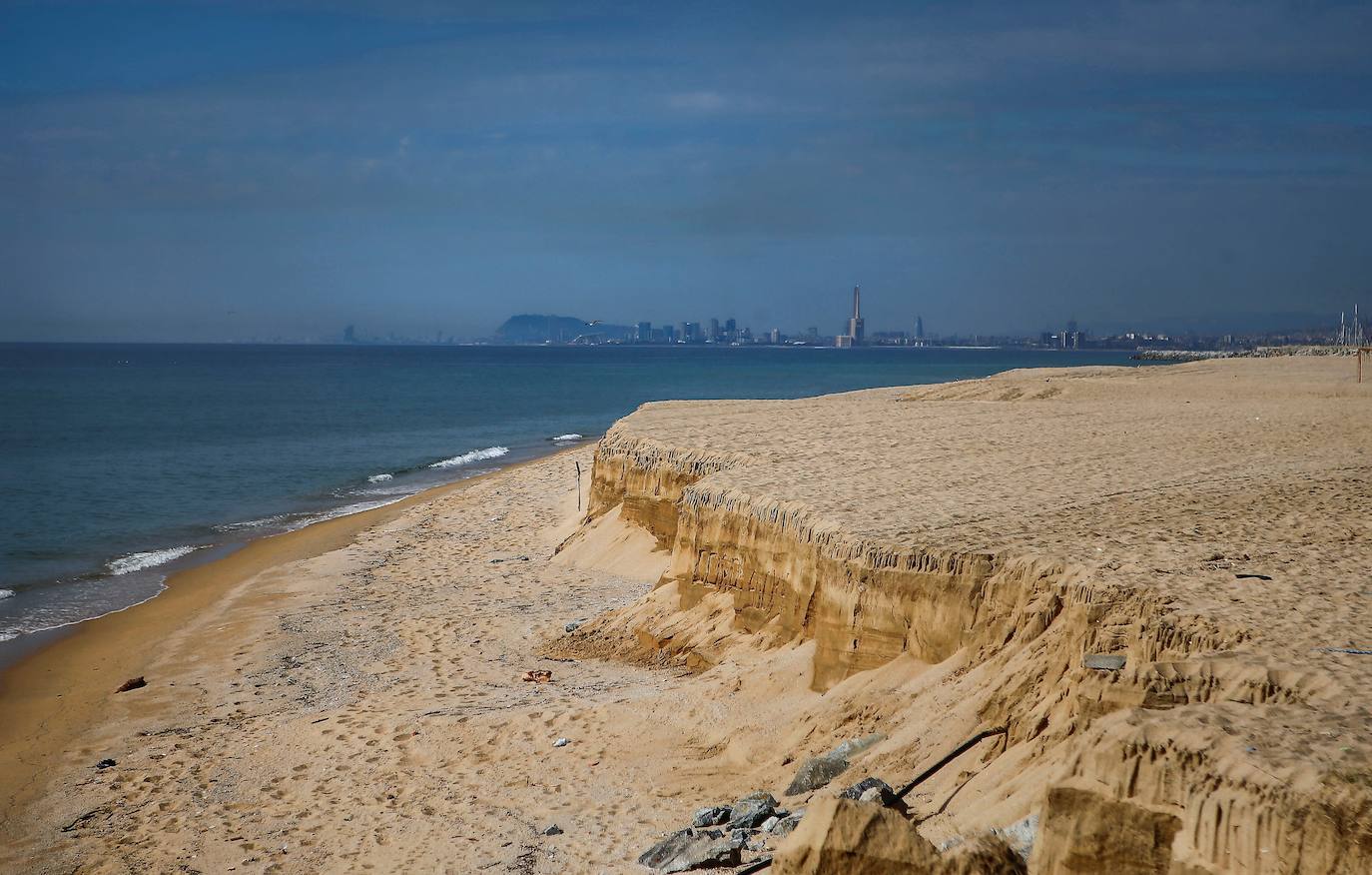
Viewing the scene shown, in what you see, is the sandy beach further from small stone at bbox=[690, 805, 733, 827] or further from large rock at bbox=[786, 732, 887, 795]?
small stone at bbox=[690, 805, 733, 827]

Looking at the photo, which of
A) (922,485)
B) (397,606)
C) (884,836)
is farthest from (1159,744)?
(397,606)

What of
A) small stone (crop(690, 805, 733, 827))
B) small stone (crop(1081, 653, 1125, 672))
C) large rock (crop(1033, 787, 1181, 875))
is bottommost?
small stone (crop(690, 805, 733, 827))

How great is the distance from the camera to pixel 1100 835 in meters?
5.08

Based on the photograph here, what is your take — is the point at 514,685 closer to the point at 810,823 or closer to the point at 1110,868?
the point at 810,823

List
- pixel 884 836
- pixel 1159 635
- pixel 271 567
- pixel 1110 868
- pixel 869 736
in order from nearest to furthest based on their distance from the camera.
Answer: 1. pixel 1110 868
2. pixel 884 836
3. pixel 1159 635
4. pixel 869 736
5. pixel 271 567

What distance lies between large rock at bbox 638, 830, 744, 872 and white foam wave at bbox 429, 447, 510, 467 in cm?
3329

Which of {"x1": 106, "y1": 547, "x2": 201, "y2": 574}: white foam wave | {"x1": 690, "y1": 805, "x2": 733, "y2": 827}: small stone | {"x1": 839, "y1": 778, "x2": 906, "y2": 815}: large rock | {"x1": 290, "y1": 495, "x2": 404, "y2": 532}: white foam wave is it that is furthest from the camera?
{"x1": 290, "y1": 495, "x2": 404, "y2": 532}: white foam wave

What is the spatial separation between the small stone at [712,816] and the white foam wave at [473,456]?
3295 centimetres

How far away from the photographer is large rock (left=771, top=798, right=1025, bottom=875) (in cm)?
538

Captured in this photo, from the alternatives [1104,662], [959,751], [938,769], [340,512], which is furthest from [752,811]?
[340,512]

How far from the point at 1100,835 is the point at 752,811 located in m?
3.52

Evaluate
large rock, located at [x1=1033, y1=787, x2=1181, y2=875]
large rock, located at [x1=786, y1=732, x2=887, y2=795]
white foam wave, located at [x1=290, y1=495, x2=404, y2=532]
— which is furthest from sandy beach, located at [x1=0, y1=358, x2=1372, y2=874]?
white foam wave, located at [x1=290, y1=495, x2=404, y2=532]

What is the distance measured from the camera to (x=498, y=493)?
29.3m

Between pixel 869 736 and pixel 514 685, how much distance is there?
5.32 meters
